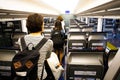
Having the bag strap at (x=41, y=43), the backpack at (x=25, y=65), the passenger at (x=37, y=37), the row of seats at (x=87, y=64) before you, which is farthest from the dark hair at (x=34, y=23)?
the row of seats at (x=87, y=64)

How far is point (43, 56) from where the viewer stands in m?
2.14

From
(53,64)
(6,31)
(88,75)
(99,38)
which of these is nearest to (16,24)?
(6,31)

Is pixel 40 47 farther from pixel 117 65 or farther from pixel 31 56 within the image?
pixel 117 65

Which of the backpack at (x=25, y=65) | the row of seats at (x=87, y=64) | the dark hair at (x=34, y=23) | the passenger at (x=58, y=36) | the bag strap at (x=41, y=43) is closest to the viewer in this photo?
the row of seats at (x=87, y=64)

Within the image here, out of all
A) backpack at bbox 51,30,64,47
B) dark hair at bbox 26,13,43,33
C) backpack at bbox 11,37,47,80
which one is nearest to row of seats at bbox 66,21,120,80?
backpack at bbox 11,37,47,80

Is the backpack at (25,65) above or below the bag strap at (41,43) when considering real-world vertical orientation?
below

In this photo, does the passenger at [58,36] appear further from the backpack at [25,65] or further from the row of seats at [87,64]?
the row of seats at [87,64]

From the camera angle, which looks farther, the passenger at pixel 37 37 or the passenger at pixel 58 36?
the passenger at pixel 58 36

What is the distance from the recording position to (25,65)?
6.46 feet

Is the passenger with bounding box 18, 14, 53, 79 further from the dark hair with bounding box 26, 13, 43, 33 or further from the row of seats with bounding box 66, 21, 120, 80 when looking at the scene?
the row of seats with bounding box 66, 21, 120, 80

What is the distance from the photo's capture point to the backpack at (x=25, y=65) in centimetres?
196

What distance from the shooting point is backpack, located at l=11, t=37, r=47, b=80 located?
196 cm

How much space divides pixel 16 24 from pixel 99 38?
4.16 meters

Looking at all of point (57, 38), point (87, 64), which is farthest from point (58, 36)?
point (87, 64)
